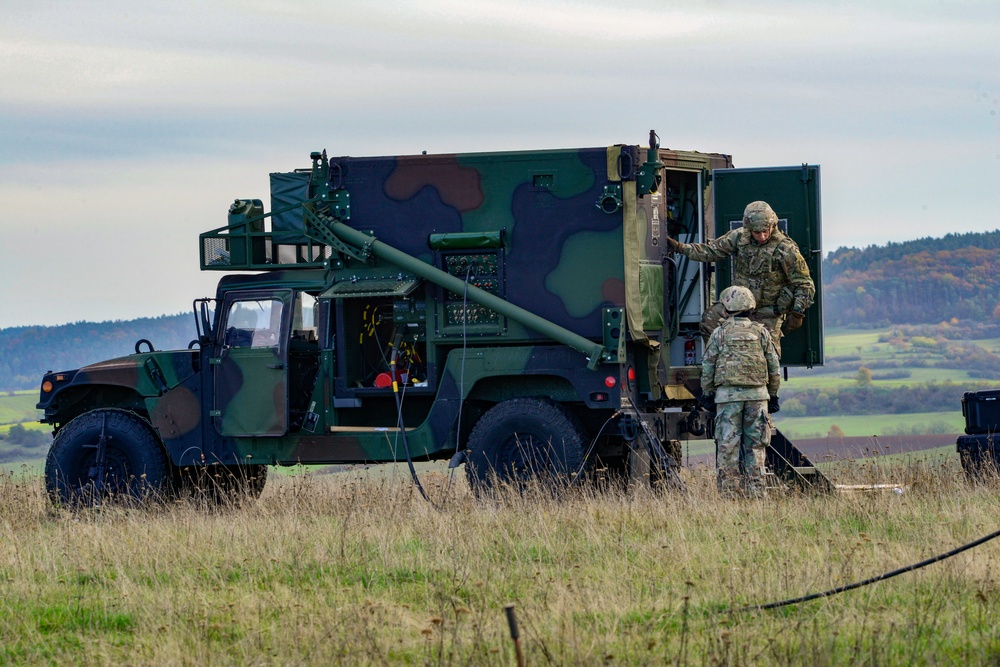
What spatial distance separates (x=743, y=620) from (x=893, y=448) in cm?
775

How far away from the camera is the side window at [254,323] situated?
1245cm

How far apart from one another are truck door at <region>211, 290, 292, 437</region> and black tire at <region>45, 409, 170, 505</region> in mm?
699

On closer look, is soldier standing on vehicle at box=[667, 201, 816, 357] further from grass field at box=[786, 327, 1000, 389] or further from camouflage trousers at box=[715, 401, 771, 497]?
grass field at box=[786, 327, 1000, 389]

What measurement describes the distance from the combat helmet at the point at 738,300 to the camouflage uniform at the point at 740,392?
12 centimetres

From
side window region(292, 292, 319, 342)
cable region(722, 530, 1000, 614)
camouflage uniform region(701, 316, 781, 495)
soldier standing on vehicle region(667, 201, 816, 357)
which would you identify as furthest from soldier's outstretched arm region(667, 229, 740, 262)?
cable region(722, 530, 1000, 614)

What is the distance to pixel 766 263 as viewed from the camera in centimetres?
1214

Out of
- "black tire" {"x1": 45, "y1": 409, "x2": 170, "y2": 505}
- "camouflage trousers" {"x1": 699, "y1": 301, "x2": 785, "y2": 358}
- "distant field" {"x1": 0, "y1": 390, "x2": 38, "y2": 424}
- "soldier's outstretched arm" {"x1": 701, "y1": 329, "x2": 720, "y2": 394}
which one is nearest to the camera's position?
"soldier's outstretched arm" {"x1": 701, "y1": 329, "x2": 720, "y2": 394}

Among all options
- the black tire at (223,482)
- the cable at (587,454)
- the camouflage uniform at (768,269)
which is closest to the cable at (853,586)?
the cable at (587,454)

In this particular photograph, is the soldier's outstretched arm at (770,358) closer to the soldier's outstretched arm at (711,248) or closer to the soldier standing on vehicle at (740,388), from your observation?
the soldier standing on vehicle at (740,388)

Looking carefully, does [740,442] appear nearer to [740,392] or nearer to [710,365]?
[740,392]

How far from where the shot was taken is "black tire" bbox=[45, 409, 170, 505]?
1264cm

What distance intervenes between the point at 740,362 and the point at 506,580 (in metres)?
3.88

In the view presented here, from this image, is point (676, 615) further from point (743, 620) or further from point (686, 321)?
point (686, 321)

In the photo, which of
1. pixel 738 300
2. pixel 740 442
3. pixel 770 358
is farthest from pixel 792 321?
pixel 740 442
